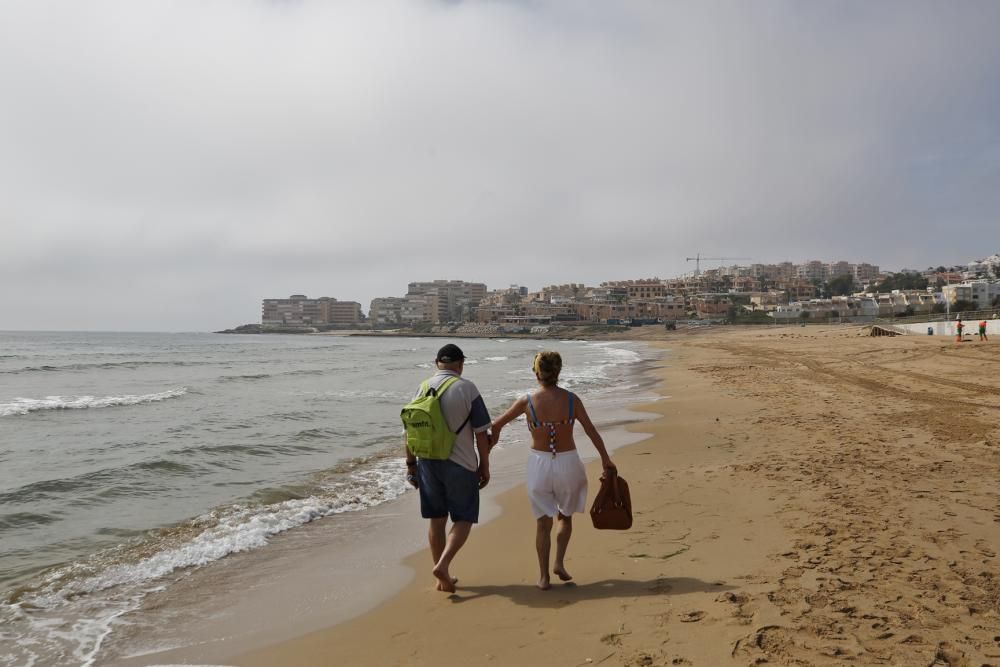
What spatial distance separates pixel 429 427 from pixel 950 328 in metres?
43.9

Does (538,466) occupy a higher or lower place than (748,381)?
higher

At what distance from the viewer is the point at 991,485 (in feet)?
18.6

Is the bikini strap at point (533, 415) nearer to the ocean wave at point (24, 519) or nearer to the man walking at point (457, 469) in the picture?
the man walking at point (457, 469)

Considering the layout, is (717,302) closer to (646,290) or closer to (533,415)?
(646,290)

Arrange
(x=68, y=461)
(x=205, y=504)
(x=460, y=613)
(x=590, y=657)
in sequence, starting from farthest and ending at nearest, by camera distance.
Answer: (x=68, y=461) → (x=205, y=504) → (x=460, y=613) → (x=590, y=657)

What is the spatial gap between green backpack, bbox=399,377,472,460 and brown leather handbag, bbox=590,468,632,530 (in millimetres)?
1070

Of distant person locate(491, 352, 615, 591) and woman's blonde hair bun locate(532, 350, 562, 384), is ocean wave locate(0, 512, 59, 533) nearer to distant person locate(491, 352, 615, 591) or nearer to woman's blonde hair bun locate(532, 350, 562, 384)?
distant person locate(491, 352, 615, 591)

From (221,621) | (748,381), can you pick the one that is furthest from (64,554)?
(748,381)

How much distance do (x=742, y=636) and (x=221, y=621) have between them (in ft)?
10.8

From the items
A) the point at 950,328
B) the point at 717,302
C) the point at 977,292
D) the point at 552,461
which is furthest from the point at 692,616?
the point at 717,302

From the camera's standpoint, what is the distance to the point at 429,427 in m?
3.86

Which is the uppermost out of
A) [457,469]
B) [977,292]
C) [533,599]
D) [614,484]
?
[977,292]

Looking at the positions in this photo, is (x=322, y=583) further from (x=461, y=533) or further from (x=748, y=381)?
(x=748, y=381)

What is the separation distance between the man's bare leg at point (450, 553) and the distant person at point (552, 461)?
501 mm
